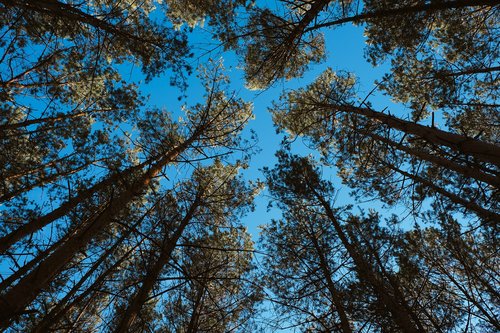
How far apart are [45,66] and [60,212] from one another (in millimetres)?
4273

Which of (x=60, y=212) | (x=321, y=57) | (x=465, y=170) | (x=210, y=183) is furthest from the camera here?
(x=210, y=183)

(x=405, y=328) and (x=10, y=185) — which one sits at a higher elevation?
(x=10, y=185)

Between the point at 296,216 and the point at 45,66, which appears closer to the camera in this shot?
the point at 45,66

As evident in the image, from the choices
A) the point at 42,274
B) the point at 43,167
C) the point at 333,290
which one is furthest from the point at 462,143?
the point at 43,167

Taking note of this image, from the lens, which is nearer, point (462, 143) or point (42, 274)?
point (42, 274)

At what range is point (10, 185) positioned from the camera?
812 cm

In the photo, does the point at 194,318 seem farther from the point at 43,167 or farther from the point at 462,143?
the point at 43,167

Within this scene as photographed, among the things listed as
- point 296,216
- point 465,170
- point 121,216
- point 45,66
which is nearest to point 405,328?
point 465,170

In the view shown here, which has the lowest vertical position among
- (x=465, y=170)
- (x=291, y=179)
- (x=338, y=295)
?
(x=338, y=295)

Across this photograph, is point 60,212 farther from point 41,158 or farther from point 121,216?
point 41,158

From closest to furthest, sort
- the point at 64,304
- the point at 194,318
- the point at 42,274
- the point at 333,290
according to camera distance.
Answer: the point at 64,304 < the point at 42,274 < the point at 194,318 < the point at 333,290

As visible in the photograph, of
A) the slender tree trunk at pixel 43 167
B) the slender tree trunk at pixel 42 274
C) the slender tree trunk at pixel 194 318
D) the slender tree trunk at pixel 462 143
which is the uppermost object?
the slender tree trunk at pixel 43 167

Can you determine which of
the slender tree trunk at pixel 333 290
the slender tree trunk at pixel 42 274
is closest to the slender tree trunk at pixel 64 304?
the slender tree trunk at pixel 42 274

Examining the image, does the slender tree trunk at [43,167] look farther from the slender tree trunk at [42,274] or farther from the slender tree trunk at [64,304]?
the slender tree trunk at [64,304]
